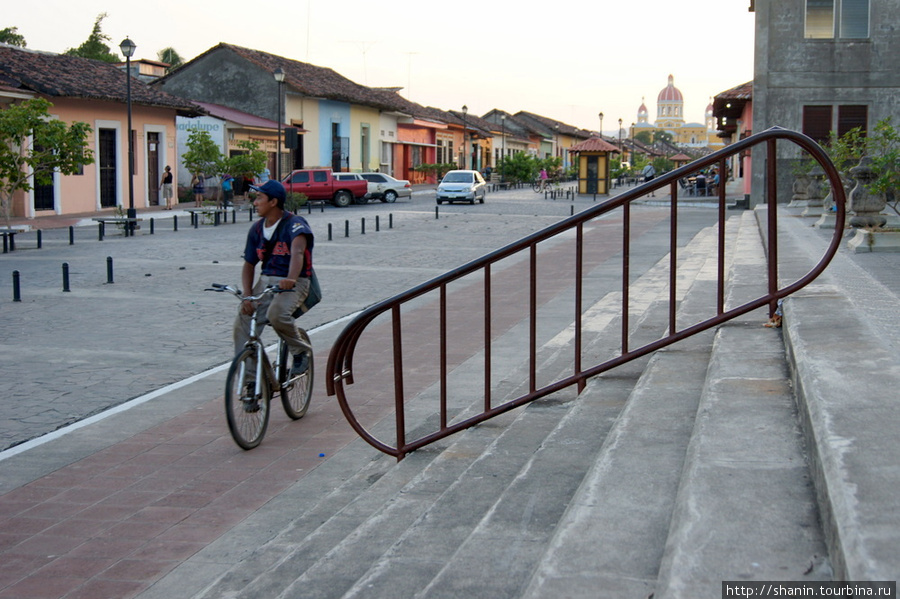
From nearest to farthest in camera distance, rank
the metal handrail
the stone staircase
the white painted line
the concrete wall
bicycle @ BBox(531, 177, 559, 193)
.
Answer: the stone staircase < the metal handrail < the white painted line < the concrete wall < bicycle @ BBox(531, 177, 559, 193)

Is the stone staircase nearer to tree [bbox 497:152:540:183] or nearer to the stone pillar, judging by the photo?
the stone pillar

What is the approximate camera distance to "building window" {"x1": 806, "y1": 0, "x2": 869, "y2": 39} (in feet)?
88.2

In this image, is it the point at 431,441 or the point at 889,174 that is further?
the point at 889,174

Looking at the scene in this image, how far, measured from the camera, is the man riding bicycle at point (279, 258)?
239 inches

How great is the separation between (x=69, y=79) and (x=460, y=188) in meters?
15.7

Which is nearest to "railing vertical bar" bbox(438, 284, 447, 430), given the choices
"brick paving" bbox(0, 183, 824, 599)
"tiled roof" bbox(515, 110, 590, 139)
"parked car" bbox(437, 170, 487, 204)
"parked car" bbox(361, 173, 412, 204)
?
"brick paving" bbox(0, 183, 824, 599)

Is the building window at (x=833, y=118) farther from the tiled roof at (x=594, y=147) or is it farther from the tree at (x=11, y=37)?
the tree at (x=11, y=37)

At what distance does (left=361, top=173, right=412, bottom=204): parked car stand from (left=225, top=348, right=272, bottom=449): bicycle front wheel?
36.2 meters

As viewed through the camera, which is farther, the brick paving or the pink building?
the pink building

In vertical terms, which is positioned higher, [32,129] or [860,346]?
[32,129]

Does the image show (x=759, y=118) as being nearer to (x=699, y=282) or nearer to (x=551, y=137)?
(x=699, y=282)

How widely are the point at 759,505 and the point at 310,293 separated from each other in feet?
13.2

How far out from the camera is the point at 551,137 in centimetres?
11069

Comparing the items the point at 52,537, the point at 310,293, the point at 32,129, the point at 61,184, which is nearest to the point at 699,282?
the point at 310,293
